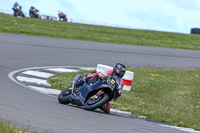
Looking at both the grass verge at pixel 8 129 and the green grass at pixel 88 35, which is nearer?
the grass verge at pixel 8 129

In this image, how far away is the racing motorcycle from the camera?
26.7 feet

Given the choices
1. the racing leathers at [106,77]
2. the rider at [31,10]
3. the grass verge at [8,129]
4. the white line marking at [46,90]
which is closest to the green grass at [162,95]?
the white line marking at [46,90]

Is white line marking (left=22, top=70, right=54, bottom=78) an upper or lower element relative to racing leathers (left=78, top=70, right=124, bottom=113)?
lower

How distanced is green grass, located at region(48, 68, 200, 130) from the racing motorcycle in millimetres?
1830

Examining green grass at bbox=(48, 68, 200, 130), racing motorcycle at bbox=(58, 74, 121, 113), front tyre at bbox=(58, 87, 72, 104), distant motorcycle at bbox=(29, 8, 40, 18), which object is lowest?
green grass at bbox=(48, 68, 200, 130)

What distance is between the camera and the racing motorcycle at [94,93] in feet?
26.7

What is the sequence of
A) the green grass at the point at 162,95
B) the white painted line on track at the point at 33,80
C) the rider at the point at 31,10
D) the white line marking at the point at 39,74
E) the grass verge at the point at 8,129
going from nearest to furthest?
1. the grass verge at the point at 8,129
2. the green grass at the point at 162,95
3. the white painted line on track at the point at 33,80
4. the white line marking at the point at 39,74
5. the rider at the point at 31,10

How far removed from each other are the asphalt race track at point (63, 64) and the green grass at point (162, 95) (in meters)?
1.16

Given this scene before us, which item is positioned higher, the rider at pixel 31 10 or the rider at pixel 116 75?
the rider at pixel 31 10

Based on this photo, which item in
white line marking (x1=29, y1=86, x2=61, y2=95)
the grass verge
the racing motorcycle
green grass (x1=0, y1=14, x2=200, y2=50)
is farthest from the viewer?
green grass (x1=0, y1=14, x2=200, y2=50)

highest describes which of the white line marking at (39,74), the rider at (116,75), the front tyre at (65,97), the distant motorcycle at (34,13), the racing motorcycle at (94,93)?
the distant motorcycle at (34,13)

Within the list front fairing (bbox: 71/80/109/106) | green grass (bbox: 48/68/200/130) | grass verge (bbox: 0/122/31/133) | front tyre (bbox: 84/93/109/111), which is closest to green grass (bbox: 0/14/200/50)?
green grass (bbox: 48/68/200/130)

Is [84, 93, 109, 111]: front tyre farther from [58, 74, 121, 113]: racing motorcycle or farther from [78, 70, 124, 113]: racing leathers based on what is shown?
[78, 70, 124, 113]: racing leathers

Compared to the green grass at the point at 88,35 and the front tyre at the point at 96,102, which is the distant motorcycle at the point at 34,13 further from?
the front tyre at the point at 96,102
